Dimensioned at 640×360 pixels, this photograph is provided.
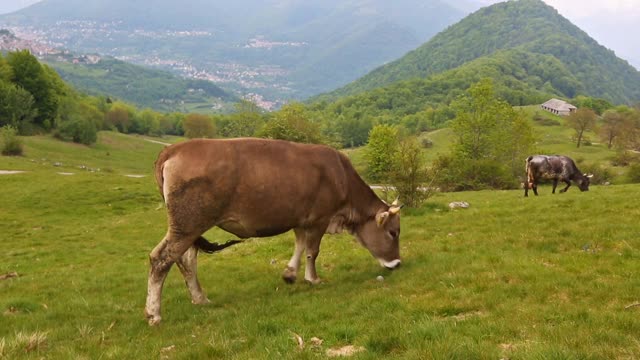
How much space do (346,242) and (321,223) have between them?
6.05m

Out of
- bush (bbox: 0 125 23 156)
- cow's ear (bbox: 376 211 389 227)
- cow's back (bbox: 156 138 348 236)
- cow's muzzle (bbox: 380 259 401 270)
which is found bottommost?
bush (bbox: 0 125 23 156)

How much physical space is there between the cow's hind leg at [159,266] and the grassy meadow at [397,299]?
0.31m

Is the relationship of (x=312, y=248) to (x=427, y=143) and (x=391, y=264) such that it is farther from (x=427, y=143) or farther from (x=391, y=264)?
(x=427, y=143)

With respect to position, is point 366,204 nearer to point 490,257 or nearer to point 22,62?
point 490,257

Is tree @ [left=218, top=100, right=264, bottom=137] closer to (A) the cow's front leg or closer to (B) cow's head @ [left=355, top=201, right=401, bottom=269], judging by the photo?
(B) cow's head @ [left=355, top=201, right=401, bottom=269]

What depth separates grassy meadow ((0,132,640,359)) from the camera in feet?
21.1

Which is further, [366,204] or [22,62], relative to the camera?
[22,62]

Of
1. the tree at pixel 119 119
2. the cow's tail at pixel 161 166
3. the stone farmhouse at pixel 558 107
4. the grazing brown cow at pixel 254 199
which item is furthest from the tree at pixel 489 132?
the stone farmhouse at pixel 558 107

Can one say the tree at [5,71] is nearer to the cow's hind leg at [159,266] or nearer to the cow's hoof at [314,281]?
the cow's hind leg at [159,266]

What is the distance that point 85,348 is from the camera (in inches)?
298

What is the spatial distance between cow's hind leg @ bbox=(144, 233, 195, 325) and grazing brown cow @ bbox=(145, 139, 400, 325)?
0.02 metres

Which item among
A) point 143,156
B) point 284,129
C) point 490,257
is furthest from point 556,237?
point 143,156

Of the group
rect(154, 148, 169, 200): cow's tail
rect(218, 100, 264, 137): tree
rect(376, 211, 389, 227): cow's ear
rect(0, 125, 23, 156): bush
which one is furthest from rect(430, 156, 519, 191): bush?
rect(218, 100, 264, 137): tree

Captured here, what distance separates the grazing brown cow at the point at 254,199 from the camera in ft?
29.8
